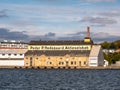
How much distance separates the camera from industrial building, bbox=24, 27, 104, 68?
4739 inches

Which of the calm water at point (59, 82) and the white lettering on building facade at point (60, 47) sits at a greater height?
the white lettering on building facade at point (60, 47)

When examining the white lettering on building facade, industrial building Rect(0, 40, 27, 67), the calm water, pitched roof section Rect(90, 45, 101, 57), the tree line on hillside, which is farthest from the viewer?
the tree line on hillside

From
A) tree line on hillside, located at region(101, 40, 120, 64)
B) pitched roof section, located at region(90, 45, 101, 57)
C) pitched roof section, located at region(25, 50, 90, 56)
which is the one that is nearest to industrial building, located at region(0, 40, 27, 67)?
pitched roof section, located at region(25, 50, 90, 56)

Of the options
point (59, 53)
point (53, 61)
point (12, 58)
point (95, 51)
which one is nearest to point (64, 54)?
point (59, 53)

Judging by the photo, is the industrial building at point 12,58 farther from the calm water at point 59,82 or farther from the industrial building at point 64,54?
the calm water at point 59,82

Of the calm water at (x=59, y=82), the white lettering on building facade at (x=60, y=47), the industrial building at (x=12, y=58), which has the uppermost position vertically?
the white lettering on building facade at (x=60, y=47)

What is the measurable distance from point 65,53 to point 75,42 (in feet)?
18.0

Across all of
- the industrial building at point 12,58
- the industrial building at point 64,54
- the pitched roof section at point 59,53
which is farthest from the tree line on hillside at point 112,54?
the industrial building at point 12,58

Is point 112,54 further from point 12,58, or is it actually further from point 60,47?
point 12,58

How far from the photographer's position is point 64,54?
123 m

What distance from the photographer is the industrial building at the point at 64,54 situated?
12038 centimetres

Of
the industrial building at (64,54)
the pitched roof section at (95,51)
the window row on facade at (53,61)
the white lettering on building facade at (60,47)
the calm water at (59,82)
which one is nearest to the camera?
the calm water at (59,82)

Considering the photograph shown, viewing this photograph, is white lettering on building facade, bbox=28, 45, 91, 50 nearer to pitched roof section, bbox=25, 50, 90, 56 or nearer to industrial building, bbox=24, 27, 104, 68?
industrial building, bbox=24, 27, 104, 68

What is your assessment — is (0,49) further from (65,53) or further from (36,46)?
(65,53)
